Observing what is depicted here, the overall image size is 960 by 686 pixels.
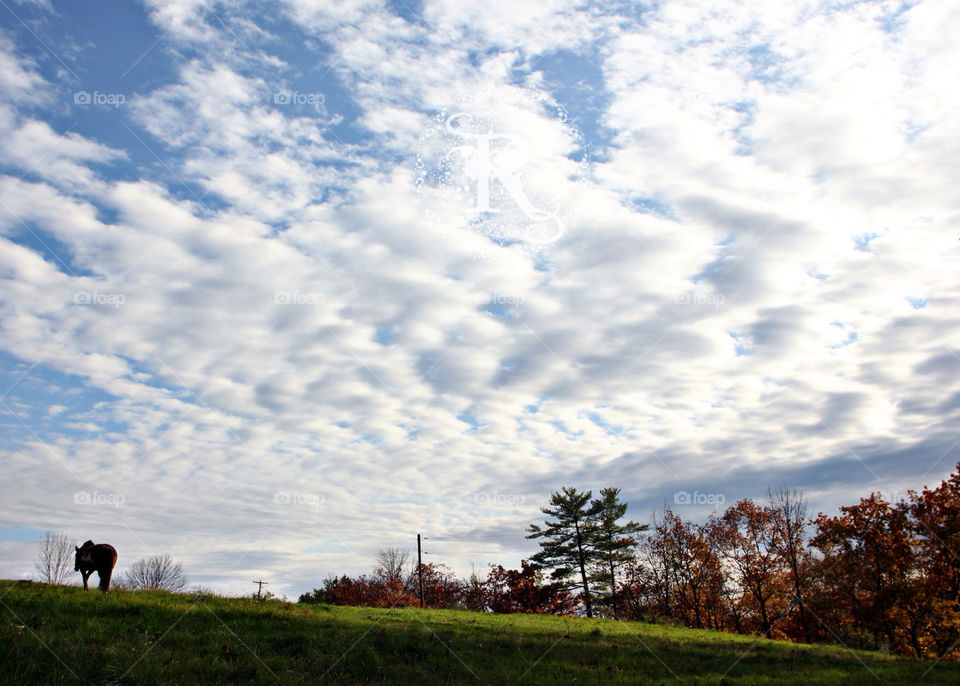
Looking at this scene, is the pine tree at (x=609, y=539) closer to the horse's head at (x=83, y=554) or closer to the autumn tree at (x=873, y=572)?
the autumn tree at (x=873, y=572)

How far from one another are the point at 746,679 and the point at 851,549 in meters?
36.1

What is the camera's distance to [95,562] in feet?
60.6

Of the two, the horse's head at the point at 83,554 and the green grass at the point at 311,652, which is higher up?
the horse's head at the point at 83,554

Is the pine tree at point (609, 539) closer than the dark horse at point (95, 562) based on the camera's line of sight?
No

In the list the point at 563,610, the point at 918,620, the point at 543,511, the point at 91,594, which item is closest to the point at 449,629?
the point at 91,594

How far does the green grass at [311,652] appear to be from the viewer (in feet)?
42.2

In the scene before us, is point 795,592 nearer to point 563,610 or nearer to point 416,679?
point 563,610

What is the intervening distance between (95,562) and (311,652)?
26.9 feet

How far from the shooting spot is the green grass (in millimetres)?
12852

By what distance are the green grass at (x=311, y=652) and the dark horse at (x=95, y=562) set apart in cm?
56

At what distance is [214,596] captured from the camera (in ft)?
67.1

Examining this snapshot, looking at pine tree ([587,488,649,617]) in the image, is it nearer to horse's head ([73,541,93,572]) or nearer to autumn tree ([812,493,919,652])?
autumn tree ([812,493,919,652])

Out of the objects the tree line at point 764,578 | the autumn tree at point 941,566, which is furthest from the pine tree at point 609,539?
the autumn tree at point 941,566

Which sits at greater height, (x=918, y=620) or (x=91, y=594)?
(x=91, y=594)
